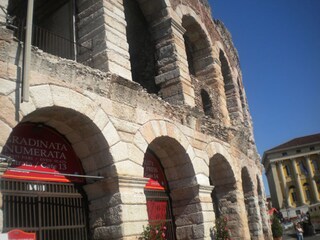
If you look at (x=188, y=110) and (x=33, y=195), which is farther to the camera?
(x=188, y=110)

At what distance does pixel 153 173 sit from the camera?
7.38 m

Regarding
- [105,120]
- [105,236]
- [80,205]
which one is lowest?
[105,236]

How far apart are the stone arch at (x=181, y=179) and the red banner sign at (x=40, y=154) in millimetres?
1921

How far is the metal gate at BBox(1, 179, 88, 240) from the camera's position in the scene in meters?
4.70

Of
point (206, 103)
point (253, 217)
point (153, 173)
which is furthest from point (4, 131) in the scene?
point (253, 217)

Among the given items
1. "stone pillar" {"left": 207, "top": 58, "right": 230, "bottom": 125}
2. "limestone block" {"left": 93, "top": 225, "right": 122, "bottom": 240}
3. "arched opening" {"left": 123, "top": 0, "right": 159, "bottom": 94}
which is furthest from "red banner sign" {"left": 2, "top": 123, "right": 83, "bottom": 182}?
"stone pillar" {"left": 207, "top": 58, "right": 230, "bottom": 125}

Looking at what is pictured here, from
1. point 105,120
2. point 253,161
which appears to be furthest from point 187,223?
point 253,161

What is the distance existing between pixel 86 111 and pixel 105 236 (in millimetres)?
1830

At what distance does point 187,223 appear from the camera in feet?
23.9

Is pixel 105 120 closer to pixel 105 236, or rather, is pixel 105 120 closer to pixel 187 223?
pixel 105 236

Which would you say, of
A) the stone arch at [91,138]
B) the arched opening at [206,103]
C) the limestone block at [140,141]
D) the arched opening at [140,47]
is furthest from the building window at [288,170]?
the stone arch at [91,138]

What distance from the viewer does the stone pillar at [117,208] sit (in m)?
5.16

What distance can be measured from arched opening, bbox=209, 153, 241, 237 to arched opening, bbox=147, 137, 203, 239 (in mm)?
1790

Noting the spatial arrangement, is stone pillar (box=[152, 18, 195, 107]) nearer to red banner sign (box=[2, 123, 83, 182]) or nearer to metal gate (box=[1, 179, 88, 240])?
red banner sign (box=[2, 123, 83, 182])
